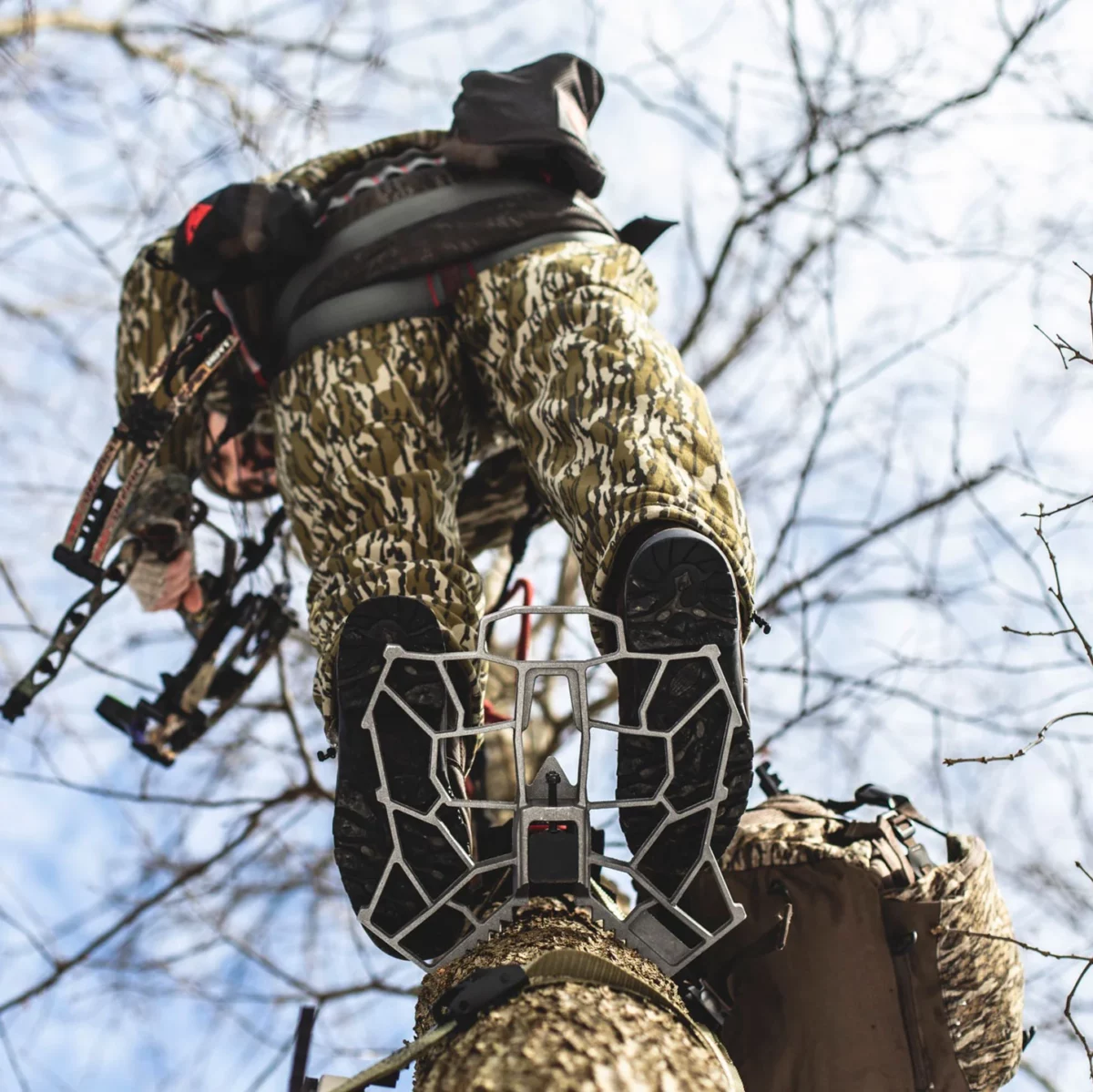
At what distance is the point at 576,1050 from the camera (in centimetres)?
144

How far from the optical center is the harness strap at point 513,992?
154 cm

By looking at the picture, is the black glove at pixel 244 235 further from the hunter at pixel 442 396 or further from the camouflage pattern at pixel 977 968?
the camouflage pattern at pixel 977 968

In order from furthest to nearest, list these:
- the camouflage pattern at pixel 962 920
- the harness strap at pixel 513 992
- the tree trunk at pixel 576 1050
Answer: the camouflage pattern at pixel 962 920
the harness strap at pixel 513 992
the tree trunk at pixel 576 1050

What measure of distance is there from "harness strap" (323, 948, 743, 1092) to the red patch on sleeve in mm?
1785

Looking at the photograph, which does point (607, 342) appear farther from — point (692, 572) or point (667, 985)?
point (667, 985)

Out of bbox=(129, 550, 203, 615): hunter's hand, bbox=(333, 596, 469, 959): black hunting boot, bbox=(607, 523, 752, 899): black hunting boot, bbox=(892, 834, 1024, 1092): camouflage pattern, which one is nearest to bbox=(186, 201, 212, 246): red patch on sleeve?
bbox=(129, 550, 203, 615): hunter's hand

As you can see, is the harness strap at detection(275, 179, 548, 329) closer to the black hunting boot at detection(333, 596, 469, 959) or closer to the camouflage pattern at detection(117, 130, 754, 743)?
the camouflage pattern at detection(117, 130, 754, 743)

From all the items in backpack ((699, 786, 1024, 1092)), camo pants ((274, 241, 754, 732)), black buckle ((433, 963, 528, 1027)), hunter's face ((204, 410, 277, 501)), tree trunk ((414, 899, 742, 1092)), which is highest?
hunter's face ((204, 410, 277, 501))

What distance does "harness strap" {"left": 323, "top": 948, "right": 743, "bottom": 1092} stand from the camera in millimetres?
1540

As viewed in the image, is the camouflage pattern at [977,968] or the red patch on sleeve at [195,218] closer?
the camouflage pattern at [977,968]

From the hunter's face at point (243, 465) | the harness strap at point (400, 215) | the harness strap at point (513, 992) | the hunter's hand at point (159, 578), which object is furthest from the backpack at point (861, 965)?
the hunter's face at point (243, 465)

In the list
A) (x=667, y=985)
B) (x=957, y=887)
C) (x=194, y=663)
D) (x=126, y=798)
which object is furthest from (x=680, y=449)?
(x=126, y=798)

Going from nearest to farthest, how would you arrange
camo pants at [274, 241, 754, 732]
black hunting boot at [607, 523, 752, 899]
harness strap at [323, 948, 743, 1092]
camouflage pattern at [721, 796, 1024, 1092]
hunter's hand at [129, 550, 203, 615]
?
1. harness strap at [323, 948, 743, 1092]
2. black hunting boot at [607, 523, 752, 899]
3. camo pants at [274, 241, 754, 732]
4. camouflage pattern at [721, 796, 1024, 1092]
5. hunter's hand at [129, 550, 203, 615]

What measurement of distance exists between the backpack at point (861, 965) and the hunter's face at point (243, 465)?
1.85 metres
